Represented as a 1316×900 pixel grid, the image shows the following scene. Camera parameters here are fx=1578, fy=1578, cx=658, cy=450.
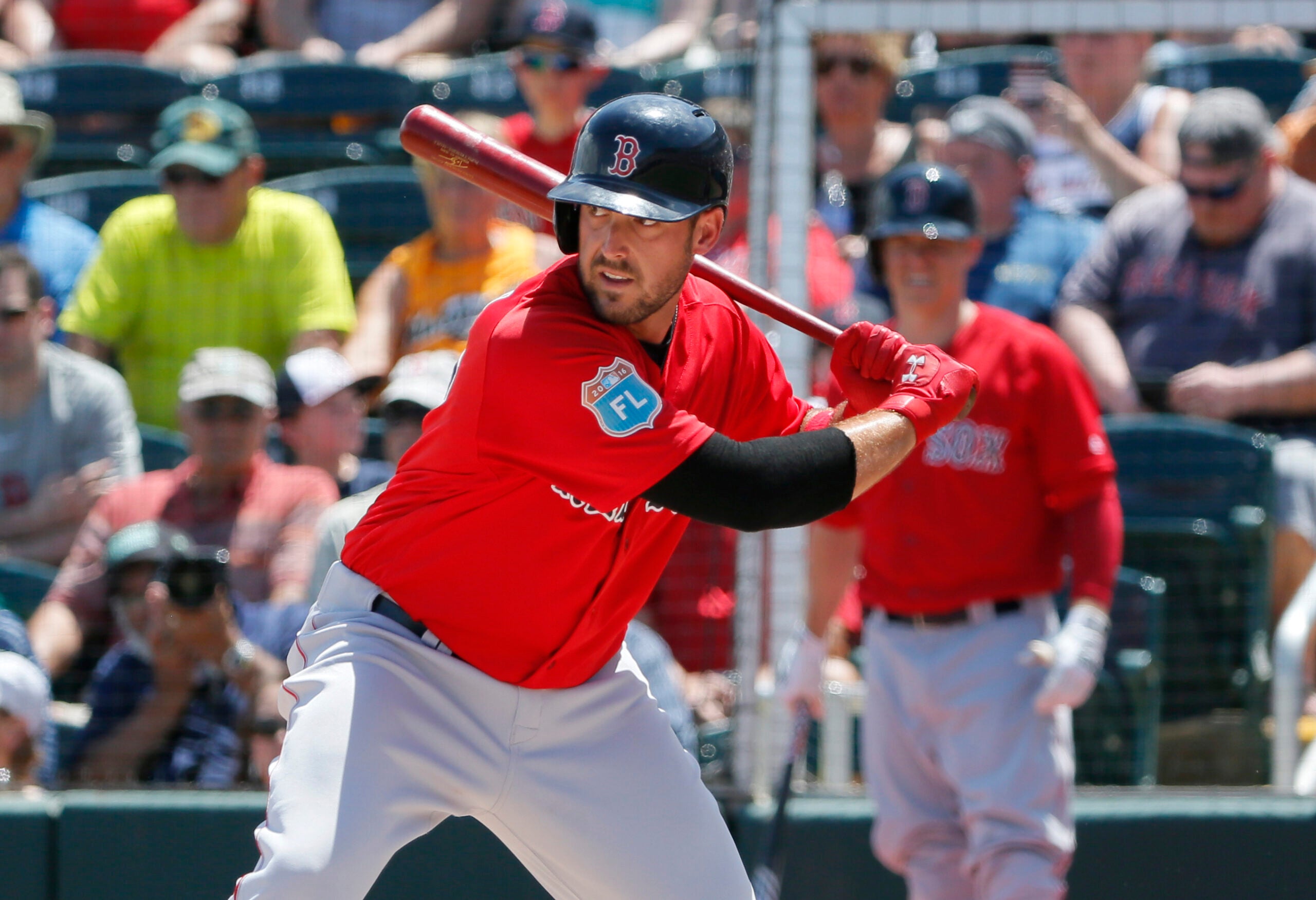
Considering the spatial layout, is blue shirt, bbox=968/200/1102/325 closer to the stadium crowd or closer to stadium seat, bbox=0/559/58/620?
the stadium crowd

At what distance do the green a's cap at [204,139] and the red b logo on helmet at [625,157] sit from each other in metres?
→ 2.87

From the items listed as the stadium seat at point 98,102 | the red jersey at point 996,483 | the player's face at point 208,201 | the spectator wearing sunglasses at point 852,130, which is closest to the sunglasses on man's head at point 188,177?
the player's face at point 208,201

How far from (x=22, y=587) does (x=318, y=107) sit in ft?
8.34

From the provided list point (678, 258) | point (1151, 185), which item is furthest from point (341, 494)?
point (1151, 185)

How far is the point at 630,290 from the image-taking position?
2.24 meters

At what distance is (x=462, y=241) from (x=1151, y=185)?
6.94 ft

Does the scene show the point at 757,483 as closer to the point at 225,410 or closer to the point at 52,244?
the point at 225,410

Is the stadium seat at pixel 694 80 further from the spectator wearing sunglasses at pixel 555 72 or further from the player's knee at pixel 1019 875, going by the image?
the player's knee at pixel 1019 875

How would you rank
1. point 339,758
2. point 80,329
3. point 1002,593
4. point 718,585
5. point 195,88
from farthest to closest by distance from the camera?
point 195,88
point 80,329
point 718,585
point 1002,593
point 339,758

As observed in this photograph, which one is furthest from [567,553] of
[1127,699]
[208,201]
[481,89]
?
[481,89]

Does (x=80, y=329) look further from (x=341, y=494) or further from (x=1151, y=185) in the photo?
(x=1151, y=185)

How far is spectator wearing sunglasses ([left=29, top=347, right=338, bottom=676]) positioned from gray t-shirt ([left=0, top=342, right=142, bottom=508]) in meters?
0.19

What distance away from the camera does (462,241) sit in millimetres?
4797

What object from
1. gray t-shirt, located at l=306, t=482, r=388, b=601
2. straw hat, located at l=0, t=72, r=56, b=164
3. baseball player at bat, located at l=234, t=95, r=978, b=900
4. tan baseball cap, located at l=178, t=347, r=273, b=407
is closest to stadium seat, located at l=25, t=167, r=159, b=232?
straw hat, located at l=0, t=72, r=56, b=164
